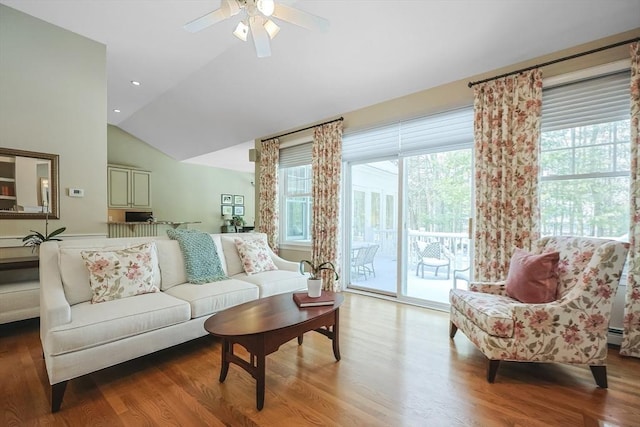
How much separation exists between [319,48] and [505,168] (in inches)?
93.5

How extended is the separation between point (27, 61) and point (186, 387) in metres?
3.96

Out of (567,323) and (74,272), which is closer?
(567,323)

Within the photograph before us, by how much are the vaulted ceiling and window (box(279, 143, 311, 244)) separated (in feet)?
1.93

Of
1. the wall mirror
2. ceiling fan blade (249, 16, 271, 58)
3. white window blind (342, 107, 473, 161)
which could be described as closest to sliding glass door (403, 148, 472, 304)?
white window blind (342, 107, 473, 161)

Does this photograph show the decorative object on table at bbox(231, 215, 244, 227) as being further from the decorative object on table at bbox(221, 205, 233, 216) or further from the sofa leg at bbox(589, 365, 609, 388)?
the sofa leg at bbox(589, 365, 609, 388)

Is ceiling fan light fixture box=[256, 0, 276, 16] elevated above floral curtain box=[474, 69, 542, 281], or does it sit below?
above

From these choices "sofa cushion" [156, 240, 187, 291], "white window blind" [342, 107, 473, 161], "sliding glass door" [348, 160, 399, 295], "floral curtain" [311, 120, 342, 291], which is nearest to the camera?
"sofa cushion" [156, 240, 187, 291]

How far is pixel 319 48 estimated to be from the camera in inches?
130

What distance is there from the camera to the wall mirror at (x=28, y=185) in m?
3.20

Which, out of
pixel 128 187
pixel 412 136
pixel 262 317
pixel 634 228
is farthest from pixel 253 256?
pixel 128 187

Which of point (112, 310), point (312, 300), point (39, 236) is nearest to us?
point (112, 310)

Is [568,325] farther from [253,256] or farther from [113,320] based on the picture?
[113,320]

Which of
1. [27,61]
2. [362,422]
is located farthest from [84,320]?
[27,61]

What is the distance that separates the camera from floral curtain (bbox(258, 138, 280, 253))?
17.1ft
